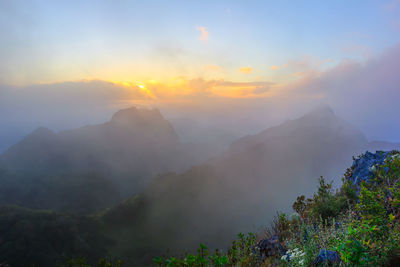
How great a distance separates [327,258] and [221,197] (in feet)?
447

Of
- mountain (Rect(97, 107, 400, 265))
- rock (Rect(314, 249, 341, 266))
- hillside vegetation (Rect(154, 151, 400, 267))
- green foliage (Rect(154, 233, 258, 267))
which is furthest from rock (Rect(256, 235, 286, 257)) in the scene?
mountain (Rect(97, 107, 400, 265))

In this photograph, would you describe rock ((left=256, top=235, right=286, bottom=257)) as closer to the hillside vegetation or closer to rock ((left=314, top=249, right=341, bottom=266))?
the hillside vegetation

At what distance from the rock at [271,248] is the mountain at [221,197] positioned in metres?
51.4

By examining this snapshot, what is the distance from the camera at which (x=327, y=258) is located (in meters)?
3.61

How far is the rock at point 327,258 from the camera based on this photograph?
357 cm

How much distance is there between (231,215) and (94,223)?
232 feet

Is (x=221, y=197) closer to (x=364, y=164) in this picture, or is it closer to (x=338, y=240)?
(x=364, y=164)

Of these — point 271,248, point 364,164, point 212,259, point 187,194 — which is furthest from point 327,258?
point 187,194

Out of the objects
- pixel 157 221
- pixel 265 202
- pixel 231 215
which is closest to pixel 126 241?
pixel 157 221

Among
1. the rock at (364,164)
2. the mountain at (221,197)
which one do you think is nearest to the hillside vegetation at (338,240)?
the rock at (364,164)

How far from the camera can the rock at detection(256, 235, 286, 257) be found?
19.2ft

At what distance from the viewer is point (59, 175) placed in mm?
177875

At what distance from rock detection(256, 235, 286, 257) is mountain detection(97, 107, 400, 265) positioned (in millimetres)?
51371

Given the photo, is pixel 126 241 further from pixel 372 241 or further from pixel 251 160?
pixel 251 160
